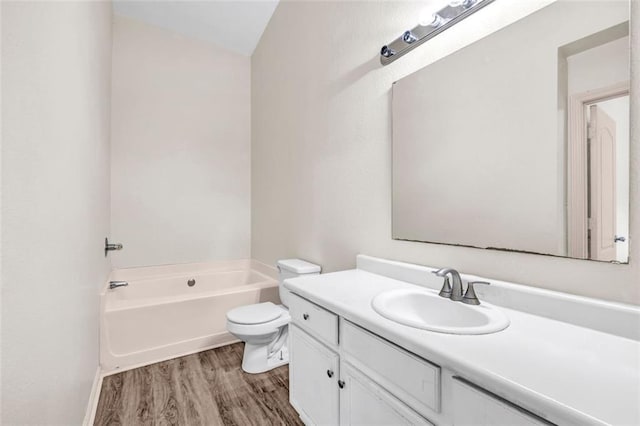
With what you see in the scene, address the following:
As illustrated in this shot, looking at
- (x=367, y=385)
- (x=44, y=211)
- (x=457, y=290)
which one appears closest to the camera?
(x=44, y=211)

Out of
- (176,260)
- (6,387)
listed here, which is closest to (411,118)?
(6,387)

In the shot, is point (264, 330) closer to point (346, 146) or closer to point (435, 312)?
point (435, 312)

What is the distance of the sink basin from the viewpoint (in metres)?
0.88

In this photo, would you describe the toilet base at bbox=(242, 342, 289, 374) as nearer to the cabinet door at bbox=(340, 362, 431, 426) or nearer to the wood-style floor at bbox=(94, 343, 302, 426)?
the wood-style floor at bbox=(94, 343, 302, 426)

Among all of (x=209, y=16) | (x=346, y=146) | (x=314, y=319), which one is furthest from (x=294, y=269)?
(x=209, y=16)

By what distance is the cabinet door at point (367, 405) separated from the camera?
87cm

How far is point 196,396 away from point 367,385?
130cm

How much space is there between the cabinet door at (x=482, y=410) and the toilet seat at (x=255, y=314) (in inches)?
57.2

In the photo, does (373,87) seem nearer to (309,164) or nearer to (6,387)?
(309,164)

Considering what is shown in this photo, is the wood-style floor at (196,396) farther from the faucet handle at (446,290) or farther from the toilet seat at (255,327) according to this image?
the faucet handle at (446,290)

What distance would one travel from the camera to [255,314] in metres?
2.03

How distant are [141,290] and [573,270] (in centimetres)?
321

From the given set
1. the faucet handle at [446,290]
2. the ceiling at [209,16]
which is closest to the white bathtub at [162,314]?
the faucet handle at [446,290]

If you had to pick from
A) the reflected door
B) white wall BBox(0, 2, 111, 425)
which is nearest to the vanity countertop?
the reflected door
